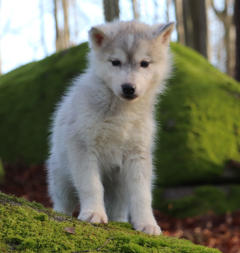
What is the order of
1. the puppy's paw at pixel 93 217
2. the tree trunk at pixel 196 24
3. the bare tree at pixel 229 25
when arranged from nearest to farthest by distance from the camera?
the puppy's paw at pixel 93 217 < the tree trunk at pixel 196 24 < the bare tree at pixel 229 25

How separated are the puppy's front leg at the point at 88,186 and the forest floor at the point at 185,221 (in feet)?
11.9

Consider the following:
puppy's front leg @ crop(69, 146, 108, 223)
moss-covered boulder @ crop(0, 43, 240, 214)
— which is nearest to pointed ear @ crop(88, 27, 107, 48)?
puppy's front leg @ crop(69, 146, 108, 223)

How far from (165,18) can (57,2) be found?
6.26 metres

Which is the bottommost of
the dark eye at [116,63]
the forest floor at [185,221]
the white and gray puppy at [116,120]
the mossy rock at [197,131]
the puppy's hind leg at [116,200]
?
the forest floor at [185,221]

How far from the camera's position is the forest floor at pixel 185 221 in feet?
21.3

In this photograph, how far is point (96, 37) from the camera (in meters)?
3.60

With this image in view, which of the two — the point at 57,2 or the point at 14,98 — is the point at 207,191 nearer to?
the point at 14,98

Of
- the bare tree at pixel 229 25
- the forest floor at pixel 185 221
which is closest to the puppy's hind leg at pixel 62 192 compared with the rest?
the forest floor at pixel 185 221

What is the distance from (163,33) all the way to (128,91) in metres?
0.81

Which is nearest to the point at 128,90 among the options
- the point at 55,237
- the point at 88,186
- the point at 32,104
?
the point at 88,186

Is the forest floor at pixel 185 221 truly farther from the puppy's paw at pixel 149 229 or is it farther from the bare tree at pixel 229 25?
the bare tree at pixel 229 25

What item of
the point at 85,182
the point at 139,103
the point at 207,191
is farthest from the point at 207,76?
the point at 85,182

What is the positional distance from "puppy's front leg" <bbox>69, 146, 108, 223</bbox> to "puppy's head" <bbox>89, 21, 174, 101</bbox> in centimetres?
64

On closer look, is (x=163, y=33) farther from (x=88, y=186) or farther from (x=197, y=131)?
(x=197, y=131)
